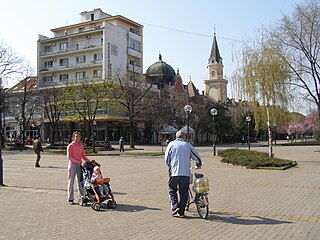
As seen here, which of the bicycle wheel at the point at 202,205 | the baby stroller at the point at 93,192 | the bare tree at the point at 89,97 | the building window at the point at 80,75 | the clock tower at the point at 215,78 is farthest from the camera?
the clock tower at the point at 215,78

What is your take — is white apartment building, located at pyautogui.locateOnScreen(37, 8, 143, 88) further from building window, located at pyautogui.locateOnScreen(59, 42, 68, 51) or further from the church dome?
the church dome

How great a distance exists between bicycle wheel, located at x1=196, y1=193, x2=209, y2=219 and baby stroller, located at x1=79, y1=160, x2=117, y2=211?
7.02ft

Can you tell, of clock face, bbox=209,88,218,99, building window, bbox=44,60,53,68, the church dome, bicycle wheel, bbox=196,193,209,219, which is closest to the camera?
bicycle wheel, bbox=196,193,209,219

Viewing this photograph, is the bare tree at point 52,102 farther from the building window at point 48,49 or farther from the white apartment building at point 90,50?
the building window at point 48,49

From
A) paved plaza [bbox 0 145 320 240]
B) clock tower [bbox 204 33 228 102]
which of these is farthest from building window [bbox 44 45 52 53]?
paved plaza [bbox 0 145 320 240]

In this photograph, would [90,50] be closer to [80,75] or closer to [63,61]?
[80,75]

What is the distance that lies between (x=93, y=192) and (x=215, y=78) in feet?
332

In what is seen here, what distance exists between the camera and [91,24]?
70.6m

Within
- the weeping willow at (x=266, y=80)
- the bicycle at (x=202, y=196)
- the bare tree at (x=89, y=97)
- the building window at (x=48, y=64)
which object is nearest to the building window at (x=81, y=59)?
the building window at (x=48, y=64)

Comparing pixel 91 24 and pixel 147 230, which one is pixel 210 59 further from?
pixel 147 230

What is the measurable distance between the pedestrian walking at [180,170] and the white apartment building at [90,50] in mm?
55524

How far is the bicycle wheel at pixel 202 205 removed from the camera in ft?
25.7

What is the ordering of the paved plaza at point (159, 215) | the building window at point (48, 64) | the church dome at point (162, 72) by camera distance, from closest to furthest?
the paved plaza at point (159, 215), the building window at point (48, 64), the church dome at point (162, 72)

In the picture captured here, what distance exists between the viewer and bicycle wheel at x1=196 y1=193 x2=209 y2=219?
25.7 feet
